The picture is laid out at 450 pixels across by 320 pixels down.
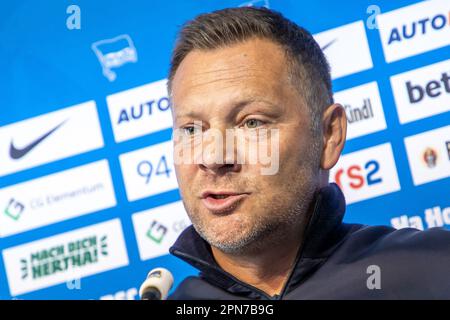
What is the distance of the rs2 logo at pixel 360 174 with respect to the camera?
187cm

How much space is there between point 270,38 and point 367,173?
0.72 m

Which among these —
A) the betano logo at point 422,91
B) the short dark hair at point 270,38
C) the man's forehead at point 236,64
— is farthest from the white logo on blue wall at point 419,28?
the man's forehead at point 236,64

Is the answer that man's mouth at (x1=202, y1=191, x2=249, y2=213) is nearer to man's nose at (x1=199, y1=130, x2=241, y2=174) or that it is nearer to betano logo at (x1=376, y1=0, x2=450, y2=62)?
man's nose at (x1=199, y1=130, x2=241, y2=174)

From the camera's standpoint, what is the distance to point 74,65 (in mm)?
2049

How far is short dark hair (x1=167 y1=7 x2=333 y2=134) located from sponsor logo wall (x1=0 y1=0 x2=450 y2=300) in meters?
0.54

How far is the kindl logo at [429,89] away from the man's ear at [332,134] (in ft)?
1.89

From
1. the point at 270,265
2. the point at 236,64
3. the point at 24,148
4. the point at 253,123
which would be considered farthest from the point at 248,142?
the point at 24,148

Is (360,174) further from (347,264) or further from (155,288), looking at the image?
(155,288)

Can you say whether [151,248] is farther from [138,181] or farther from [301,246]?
[301,246]

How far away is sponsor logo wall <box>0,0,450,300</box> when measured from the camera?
1.86 m

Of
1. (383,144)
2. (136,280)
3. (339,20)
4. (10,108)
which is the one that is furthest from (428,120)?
(10,108)

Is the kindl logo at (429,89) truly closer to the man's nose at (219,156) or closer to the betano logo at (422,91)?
the betano logo at (422,91)

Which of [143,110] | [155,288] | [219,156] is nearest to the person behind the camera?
[155,288]

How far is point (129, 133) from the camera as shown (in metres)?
2.01
